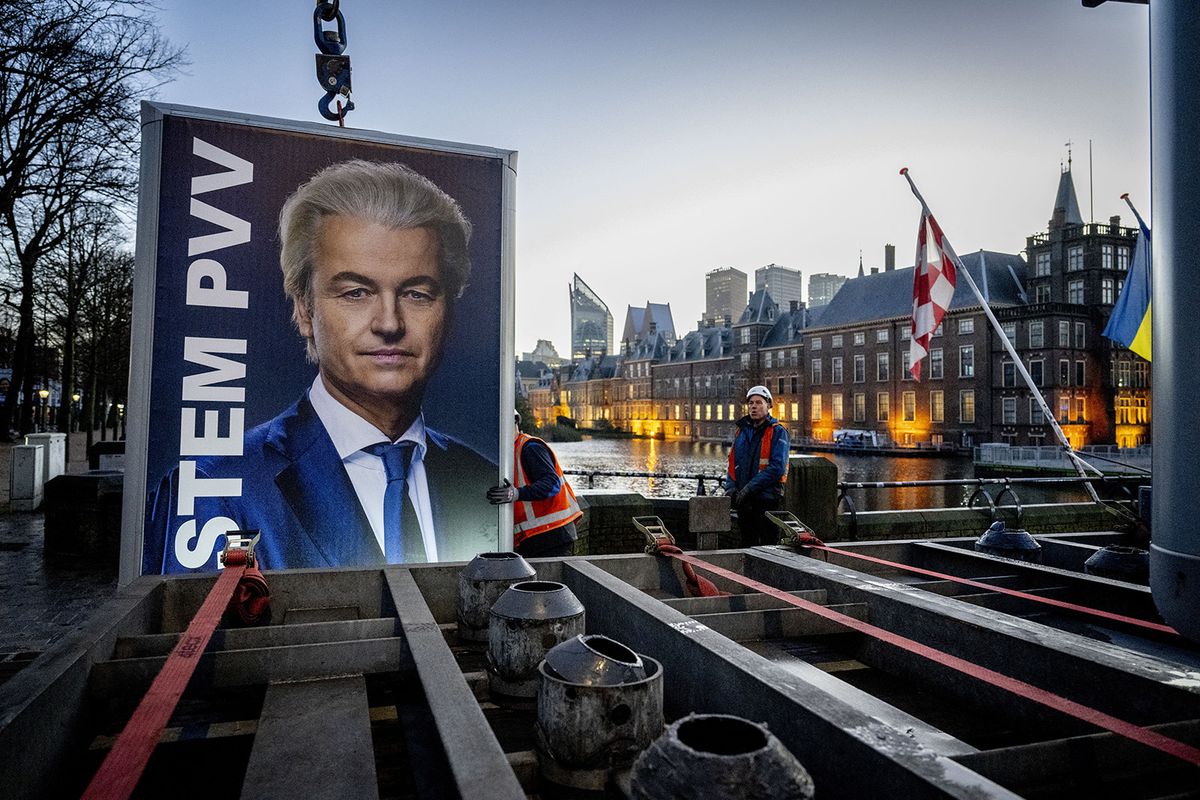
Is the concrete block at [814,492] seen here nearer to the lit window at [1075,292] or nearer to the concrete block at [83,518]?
the concrete block at [83,518]

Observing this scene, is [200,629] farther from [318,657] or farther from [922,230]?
[922,230]

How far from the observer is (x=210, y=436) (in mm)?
5199

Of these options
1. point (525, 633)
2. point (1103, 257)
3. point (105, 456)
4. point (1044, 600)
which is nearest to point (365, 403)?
point (525, 633)

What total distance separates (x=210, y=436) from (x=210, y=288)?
1.06 metres

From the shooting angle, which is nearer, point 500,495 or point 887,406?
point 500,495

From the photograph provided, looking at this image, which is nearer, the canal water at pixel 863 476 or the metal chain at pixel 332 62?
the metal chain at pixel 332 62

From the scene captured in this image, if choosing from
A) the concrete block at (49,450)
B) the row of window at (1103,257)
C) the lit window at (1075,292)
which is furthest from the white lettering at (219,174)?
the row of window at (1103,257)

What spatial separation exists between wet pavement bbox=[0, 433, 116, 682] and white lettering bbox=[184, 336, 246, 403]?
1.62m

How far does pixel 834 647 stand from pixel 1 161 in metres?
22.0

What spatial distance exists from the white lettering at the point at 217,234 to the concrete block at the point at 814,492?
8.17 meters

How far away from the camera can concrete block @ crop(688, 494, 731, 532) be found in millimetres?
4758

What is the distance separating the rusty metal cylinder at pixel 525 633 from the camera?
9.47 feet

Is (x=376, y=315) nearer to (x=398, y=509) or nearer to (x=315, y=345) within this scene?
(x=315, y=345)

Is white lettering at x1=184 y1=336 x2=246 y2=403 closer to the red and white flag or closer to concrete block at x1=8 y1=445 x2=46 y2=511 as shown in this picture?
the red and white flag
